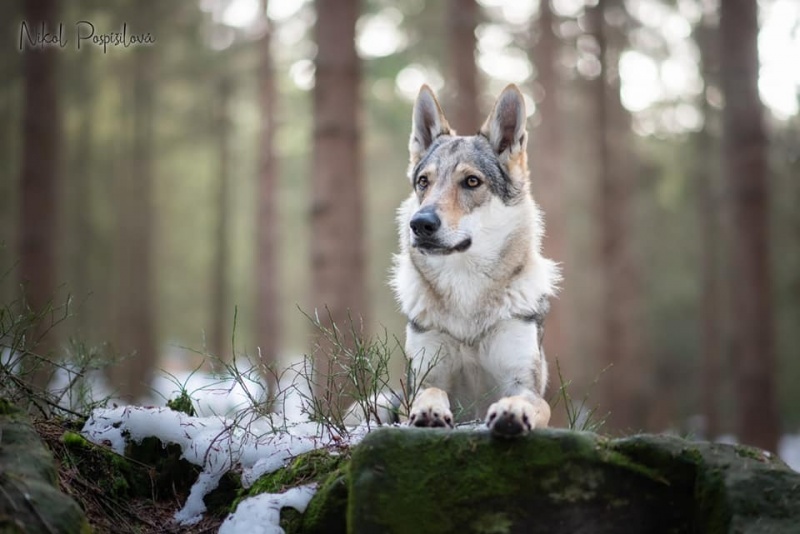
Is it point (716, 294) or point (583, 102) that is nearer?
point (716, 294)

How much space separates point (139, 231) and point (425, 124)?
16571mm

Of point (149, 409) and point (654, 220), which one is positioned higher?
point (654, 220)

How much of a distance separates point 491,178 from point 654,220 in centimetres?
2154

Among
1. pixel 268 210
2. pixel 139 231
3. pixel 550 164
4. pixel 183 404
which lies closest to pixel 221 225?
pixel 139 231

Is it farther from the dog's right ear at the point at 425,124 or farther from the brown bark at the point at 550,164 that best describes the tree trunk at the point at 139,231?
the dog's right ear at the point at 425,124

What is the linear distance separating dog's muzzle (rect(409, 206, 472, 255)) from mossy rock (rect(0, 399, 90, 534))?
7.93 feet

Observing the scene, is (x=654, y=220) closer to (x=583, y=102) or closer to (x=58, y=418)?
(x=583, y=102)

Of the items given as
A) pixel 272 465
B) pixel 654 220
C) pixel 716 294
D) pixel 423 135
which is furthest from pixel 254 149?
pixel 272 465

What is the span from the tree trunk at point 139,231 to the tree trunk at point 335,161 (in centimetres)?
1181

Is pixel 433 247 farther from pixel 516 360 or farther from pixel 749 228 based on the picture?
pixel 749 228

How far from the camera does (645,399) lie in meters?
15.3

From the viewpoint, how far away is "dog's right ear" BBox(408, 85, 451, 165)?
554 cm

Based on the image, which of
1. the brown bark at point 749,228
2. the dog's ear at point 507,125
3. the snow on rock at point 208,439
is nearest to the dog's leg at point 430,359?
the snow on rock at point 208,439

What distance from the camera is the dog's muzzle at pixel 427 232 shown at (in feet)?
15.0
